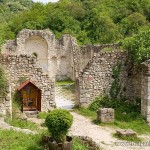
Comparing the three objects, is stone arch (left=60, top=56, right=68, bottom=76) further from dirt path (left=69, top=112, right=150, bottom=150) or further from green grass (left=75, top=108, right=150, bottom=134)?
dirt path (left=69, top=112, right=150, bottom=150)

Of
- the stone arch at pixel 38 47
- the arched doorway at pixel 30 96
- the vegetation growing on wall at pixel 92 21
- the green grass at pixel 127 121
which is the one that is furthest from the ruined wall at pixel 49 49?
the green grass at pixel 127 121

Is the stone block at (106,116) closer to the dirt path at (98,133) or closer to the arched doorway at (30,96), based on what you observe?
the dirt path at (98,133)

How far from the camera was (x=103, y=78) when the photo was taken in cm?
1688

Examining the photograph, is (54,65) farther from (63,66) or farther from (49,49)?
(49,49)

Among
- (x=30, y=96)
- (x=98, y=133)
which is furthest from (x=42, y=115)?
(x=98, y=133)

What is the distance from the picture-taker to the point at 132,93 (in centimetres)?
1711

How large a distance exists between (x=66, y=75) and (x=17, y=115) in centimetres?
1648

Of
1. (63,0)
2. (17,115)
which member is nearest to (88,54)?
(17,115)

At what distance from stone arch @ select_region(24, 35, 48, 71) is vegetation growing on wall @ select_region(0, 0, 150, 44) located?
8538 mm

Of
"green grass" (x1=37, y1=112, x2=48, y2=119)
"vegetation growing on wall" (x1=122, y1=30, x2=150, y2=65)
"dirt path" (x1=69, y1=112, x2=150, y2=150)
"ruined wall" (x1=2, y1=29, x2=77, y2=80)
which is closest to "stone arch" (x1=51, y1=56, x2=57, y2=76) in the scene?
"ruined wall" (x1=2, y1=29, x2=77, y2=80)

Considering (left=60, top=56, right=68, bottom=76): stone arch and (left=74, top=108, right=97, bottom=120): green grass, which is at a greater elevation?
(left=60, top=56, right=68, bottom=76): stone arch

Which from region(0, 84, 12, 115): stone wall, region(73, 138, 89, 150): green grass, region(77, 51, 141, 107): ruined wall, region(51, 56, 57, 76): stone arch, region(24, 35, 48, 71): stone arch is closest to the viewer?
region(73, 138, 89, 150): green grass

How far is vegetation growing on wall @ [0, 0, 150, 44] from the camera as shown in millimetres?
40250

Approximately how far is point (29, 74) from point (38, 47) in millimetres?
14379
